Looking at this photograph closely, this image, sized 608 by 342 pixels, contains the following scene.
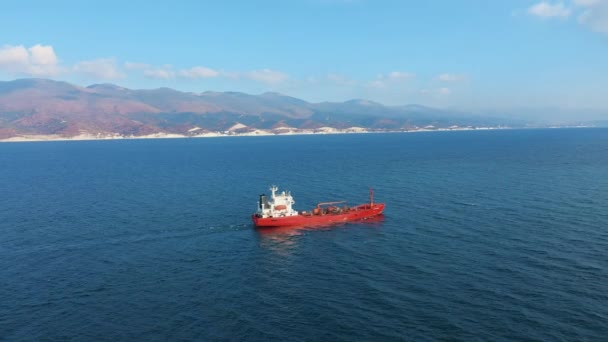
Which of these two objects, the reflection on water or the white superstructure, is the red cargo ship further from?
the reflection on water

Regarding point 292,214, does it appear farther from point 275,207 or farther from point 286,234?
point 286,234

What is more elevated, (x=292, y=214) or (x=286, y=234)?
(x=292, y=214)

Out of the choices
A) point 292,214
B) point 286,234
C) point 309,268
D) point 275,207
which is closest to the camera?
point 309,268

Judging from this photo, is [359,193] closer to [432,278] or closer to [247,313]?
[432,278]

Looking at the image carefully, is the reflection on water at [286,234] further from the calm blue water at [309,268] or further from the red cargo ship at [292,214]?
the red cargo ship at [292,214]

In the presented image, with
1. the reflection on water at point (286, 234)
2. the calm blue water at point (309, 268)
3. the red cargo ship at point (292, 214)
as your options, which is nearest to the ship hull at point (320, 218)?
the red cargo ship at point (292, 214)

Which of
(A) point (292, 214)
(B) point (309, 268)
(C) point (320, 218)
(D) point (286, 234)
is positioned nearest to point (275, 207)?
(A) point (292, 214)

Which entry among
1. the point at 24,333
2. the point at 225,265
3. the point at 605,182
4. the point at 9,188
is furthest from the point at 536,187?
the point at 9,188
